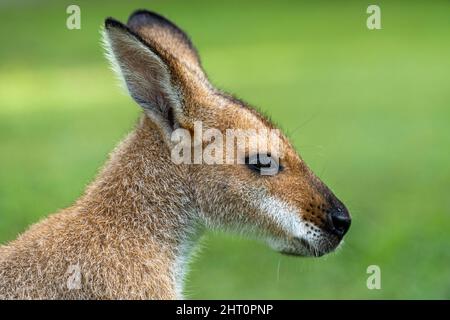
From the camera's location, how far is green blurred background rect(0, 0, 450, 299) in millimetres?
9648

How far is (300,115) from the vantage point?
18438mm

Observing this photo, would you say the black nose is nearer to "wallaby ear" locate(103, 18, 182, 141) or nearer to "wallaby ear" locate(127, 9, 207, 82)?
"wallaby ear" locate(103, 18, 182, 141)

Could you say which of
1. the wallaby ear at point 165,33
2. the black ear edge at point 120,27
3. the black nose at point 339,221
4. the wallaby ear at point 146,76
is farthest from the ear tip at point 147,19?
the black nose at point 339,221

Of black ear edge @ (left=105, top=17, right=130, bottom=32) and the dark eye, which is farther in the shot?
the dark eye

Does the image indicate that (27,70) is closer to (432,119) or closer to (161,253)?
(432,119)

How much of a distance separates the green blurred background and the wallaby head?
56cm

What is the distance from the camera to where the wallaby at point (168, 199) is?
5566 mm

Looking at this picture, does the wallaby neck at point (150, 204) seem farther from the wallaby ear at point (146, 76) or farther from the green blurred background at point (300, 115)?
the green blurred background at point (300, 115)

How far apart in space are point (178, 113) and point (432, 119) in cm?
1240

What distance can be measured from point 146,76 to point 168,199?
668 millimetres

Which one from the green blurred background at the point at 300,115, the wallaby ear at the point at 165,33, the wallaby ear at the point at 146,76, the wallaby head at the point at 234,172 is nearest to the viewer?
the wallaby ear at the point at 146,76

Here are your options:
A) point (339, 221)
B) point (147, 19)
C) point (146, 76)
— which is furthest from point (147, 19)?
point (339, 221)

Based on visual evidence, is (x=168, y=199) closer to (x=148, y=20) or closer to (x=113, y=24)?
(x=113, y=24)

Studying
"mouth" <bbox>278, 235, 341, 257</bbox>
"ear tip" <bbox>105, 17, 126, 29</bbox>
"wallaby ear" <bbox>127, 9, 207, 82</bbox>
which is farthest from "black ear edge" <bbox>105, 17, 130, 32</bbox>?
"mouth" <bbox>278, 235, 341, 257</bbox>
